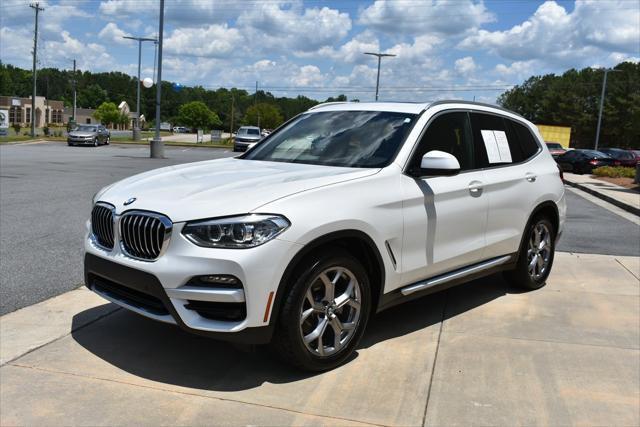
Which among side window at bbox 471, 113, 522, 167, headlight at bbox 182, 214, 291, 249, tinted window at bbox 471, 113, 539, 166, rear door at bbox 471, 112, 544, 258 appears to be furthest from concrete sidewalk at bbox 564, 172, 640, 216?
headlight at bbox 182, 214, 291, 249

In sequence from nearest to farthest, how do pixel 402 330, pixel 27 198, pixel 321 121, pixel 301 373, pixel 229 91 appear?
pixel 301 373
pixel 402 330
pixel 321 121
pixel 27 198
pixel 229 91

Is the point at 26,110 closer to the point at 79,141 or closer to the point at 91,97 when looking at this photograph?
the point at 91,97

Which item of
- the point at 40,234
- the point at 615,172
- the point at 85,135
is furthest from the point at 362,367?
the point at 85,135

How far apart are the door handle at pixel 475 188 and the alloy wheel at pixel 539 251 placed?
3.82 feet

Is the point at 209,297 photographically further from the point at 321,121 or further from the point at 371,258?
the point at 321,121

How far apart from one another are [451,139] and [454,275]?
1096 mm

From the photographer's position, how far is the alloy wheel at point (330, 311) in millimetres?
3776

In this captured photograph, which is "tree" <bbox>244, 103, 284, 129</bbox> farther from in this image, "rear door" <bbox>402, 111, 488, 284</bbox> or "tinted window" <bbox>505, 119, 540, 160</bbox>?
"rear door" <bbox>402, 111, 488, 284</bbox>

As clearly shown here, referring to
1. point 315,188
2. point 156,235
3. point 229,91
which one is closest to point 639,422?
point 315,188

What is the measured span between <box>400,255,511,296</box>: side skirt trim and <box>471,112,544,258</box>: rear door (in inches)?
2.5

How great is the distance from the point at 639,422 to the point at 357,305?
1.77m

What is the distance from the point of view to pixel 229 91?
18388 centimetres

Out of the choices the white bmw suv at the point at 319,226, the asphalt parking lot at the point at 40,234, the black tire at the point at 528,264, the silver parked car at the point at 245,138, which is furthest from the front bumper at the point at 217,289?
the silver parked car at the point at 245,138

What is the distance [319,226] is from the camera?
11.9ft
